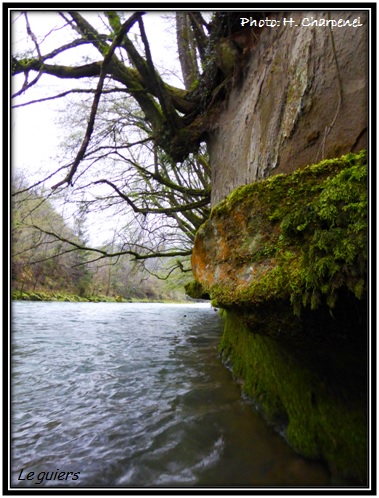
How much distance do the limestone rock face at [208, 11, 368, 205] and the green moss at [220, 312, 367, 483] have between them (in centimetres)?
162

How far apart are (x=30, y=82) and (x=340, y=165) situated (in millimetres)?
4072

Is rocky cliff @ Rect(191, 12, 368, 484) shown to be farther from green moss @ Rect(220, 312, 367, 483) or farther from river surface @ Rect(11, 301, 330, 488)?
river surface @ Rect(11, 301, 330, 488)

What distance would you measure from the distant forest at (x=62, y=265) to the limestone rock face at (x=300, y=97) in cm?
280

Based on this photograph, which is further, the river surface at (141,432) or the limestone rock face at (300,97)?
the limestone rock face at (300,97)

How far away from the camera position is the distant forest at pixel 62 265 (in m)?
5.34

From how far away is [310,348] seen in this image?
1.74 metres

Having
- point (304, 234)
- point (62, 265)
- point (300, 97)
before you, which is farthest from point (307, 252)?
point (62, 265)

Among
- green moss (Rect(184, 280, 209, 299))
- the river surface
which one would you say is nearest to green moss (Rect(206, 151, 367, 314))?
the river surface

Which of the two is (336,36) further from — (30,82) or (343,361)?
(30,82)

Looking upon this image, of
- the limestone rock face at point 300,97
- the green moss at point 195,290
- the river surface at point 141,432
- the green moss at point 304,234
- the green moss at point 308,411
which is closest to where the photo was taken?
the green moss at point 304,234

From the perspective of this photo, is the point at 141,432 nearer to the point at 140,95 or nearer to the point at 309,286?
the point at 309,286

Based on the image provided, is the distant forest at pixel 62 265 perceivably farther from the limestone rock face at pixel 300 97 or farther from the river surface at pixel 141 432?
the limestone rock face at pixel 300 97

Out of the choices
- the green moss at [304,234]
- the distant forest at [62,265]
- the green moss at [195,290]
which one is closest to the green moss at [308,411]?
the green moss at [304,234]

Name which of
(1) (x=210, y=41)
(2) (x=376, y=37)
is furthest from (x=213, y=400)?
(1) (x=210, y=41)
